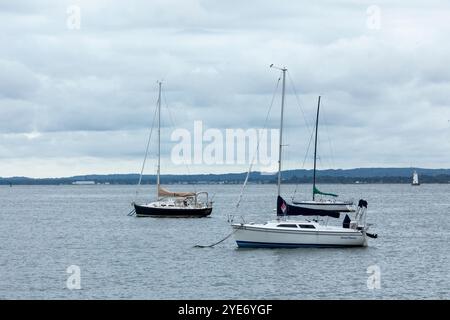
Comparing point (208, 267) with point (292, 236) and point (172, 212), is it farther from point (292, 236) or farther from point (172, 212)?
point (172, 212)

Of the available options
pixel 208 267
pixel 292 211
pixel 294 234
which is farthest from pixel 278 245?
pixel 208 267

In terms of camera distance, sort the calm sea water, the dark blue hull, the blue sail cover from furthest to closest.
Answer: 1. the blue sail cover
2. the dark blue hull
3. the calm sea water

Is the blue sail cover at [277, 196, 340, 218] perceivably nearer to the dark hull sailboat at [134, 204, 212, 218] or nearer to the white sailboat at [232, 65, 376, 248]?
the white sailboat at [232, 65, 376, 248]

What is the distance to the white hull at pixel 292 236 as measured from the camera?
197 ft

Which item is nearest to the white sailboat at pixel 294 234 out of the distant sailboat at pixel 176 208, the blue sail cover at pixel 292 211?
the blue sail cover at pixel 292 211

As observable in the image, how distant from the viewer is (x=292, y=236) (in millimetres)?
60094

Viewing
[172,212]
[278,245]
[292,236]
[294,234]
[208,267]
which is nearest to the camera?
[208,267]

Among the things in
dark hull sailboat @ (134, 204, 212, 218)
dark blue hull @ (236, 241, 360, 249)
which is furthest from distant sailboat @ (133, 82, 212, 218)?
dark blue hull @ (236, 241, 360, 249)

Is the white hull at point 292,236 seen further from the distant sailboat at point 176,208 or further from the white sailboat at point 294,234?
the distant sailboat at point 176,208

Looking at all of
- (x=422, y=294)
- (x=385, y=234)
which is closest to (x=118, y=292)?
(x=422, y=294)

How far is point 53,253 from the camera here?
65.9 m

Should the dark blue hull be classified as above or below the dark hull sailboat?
below

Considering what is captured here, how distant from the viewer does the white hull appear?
6012cm
